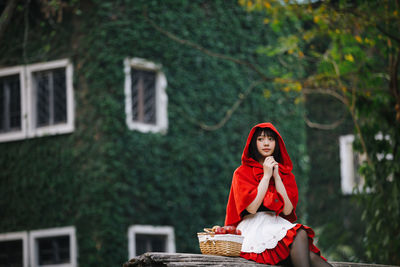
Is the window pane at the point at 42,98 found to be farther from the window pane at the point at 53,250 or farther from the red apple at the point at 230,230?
the red apple at the point at 230,230

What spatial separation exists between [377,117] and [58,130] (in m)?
6.39

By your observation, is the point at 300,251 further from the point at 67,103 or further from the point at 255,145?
the point at 67,103

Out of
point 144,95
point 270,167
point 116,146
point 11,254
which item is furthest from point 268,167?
point 11,254

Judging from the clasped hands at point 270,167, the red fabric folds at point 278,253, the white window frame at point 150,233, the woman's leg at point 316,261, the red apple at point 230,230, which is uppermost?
the clasped hands at point 270,167

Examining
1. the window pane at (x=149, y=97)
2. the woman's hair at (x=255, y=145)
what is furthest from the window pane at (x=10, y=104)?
the woman's hair at (x=255, y=145)

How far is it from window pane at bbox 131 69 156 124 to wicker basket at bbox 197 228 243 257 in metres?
8.65

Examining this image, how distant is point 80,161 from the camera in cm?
1340

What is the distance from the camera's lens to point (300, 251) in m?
5.45

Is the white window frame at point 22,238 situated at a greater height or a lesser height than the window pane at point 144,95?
lesser

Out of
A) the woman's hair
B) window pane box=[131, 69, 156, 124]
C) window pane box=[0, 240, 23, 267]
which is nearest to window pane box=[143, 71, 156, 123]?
window pane box=[131, 69, 156, 124]

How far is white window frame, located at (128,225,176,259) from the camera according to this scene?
13.2 metres

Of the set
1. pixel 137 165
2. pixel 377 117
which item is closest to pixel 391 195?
pixel 377 117

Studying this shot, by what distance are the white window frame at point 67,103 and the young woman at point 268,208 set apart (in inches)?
322

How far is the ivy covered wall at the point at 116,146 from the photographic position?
13266 mm
